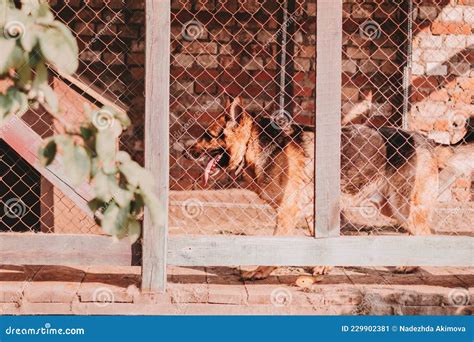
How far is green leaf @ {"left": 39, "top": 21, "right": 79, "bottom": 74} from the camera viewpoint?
5.01ft

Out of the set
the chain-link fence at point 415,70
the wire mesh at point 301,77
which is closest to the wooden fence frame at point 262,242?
the wire mesh at point 301,77

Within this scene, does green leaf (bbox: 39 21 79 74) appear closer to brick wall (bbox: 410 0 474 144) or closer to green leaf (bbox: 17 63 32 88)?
green leaf (bbox: 17 63 32 88)

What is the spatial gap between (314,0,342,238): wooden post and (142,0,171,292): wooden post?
1007 mm

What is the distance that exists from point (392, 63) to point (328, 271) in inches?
122

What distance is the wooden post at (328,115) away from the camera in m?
4.35

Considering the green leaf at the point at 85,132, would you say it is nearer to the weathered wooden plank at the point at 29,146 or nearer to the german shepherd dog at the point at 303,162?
the weathered wooden plank at the point at 29,146

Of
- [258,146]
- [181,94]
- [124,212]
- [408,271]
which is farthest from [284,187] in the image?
[124,212]

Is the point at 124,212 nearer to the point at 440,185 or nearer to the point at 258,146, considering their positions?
the point at 258,146

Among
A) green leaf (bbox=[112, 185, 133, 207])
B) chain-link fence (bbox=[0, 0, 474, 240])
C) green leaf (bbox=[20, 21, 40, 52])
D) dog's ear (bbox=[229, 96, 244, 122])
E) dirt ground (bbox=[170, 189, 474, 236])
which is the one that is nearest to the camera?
green leaf (bbox=[20, 21, 40, 52])

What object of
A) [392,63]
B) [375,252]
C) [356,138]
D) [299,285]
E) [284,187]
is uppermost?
[392,63]

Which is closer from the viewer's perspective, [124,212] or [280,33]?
[124,212]

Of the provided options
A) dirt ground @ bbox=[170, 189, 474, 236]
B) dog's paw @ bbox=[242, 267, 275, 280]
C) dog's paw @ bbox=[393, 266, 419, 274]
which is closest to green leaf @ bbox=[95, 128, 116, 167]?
dog's paw @ bbox=[242, 267, 275, 280]

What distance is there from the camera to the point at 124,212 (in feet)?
5.47

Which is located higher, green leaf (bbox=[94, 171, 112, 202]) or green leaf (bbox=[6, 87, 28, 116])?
green leaf (bbox=[6, 87, 28, 116])
